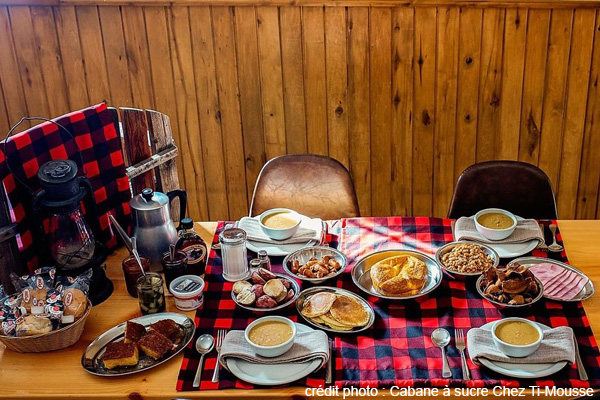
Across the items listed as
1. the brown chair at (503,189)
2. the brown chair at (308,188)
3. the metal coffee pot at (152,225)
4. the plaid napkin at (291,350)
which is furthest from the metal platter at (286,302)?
the brown chair at (503,189)

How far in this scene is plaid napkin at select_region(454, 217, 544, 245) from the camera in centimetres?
203

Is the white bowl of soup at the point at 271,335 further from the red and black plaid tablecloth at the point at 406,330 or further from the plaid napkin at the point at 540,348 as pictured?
the plaid napkin at the point at 540,348

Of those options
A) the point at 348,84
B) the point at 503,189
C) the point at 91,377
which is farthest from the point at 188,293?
the point at 348,84

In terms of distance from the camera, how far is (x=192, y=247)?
1980mm

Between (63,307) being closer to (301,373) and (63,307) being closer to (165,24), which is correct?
(301,373)

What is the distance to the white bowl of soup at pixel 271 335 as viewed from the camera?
1.56 m

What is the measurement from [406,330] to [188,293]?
55cm

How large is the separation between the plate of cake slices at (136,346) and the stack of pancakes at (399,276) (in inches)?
19.4

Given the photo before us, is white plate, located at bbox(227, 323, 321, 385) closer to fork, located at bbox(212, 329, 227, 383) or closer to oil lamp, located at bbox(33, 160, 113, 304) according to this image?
fork, located at bbox(212, 329, 227, 383)

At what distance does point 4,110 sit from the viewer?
11.2ft

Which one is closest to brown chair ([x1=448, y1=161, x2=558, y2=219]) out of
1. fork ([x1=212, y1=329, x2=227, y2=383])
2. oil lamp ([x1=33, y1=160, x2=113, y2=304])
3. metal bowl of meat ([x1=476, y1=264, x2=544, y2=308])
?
metal bowl of meat ([x1=476, y1=264, x2=544, y2=308])

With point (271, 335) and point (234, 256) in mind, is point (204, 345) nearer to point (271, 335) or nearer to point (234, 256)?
point (271, 335)

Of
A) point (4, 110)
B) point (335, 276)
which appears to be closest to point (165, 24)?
point (4, 110)

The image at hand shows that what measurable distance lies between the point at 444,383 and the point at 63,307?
2.93 feet
